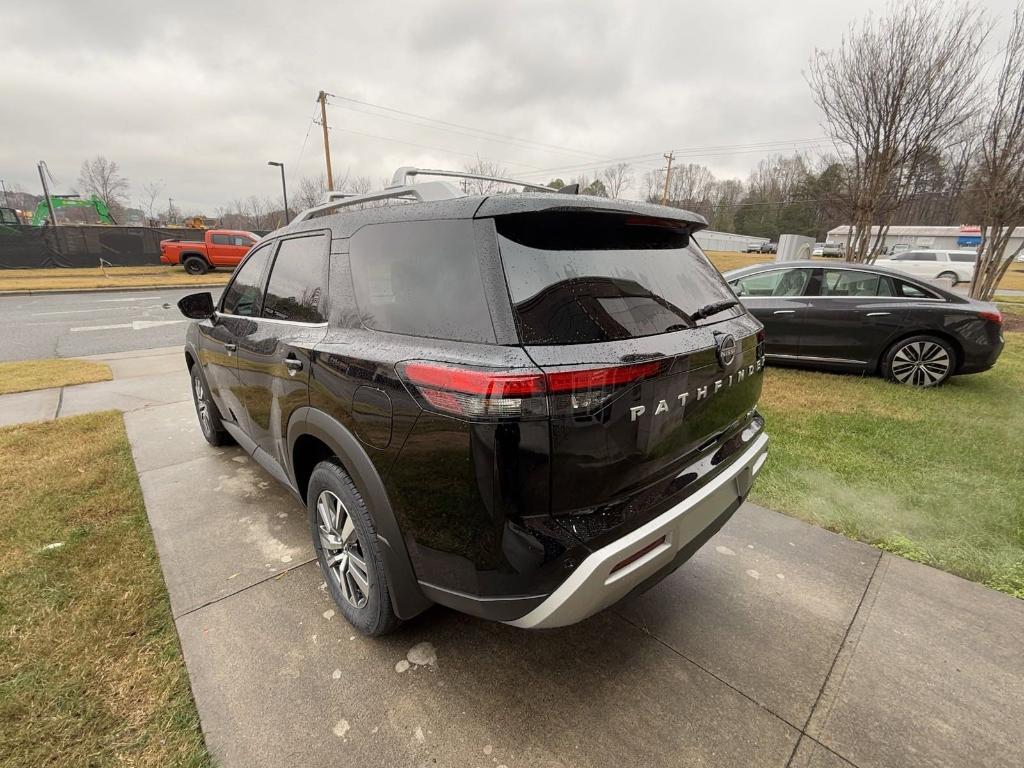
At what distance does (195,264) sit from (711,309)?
25838mm

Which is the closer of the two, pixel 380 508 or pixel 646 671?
pixel 380 508

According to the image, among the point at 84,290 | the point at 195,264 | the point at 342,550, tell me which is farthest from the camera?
the point at 195,264

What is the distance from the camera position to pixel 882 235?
1153cm

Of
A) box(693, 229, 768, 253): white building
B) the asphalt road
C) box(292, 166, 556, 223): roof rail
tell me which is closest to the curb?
the asphalt road

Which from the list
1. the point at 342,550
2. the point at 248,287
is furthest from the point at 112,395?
the point at 342,550

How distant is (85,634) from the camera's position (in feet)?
6.68

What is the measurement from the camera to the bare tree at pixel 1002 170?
8.84m

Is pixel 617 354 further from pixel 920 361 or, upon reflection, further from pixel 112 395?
pixel 112 395

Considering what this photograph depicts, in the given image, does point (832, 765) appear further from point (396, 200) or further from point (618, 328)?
point (396, 200)

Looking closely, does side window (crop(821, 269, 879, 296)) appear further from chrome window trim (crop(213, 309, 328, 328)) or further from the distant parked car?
chrome window trim (crop(213, 309, 328, 328))

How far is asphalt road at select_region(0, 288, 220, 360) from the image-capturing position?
8.46m

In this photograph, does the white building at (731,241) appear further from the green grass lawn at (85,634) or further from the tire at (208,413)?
the green grass lawn at (85,634)

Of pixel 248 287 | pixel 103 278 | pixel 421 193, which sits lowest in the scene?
pixel 103 278

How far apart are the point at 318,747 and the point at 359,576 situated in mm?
583
